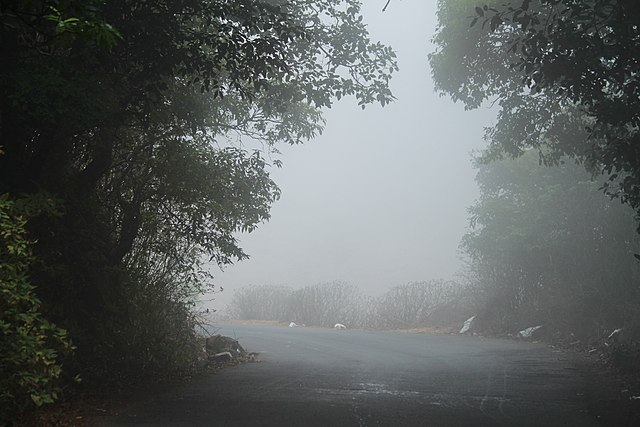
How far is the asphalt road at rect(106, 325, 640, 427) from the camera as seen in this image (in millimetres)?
6762

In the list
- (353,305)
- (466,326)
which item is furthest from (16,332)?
(353,305)

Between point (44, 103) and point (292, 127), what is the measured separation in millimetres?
7456

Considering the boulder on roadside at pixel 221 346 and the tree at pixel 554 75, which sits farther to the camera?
the boulder on roadside at pixel 221 346

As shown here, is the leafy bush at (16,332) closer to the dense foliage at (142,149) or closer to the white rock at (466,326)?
the dense foliage at (142,149)

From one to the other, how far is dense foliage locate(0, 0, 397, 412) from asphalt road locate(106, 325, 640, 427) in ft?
5.08

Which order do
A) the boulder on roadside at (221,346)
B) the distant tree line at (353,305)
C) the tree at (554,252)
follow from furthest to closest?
1. the distant tree line at (353,305)
2. the tree at (554,252)
3. the boulder on roadside at (221,346)

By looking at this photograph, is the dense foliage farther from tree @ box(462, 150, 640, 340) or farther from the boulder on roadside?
tree @ box(462, 150, 640, 340)

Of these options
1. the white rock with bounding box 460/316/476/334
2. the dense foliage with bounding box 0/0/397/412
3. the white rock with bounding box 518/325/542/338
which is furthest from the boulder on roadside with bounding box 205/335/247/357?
the white rock with bounding box 460/316/476/334

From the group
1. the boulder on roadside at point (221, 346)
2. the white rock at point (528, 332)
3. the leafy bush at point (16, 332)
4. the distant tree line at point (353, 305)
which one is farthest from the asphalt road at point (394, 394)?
the distant tree line at point (353, 305)

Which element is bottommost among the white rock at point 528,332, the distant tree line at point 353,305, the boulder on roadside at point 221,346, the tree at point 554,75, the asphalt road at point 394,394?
the asphalt road at point 394,394

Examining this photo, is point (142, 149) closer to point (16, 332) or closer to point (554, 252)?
point (16, 332)

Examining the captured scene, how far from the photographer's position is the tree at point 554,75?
8.28m

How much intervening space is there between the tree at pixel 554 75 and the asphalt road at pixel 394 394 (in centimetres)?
359

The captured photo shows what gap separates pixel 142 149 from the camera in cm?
955
